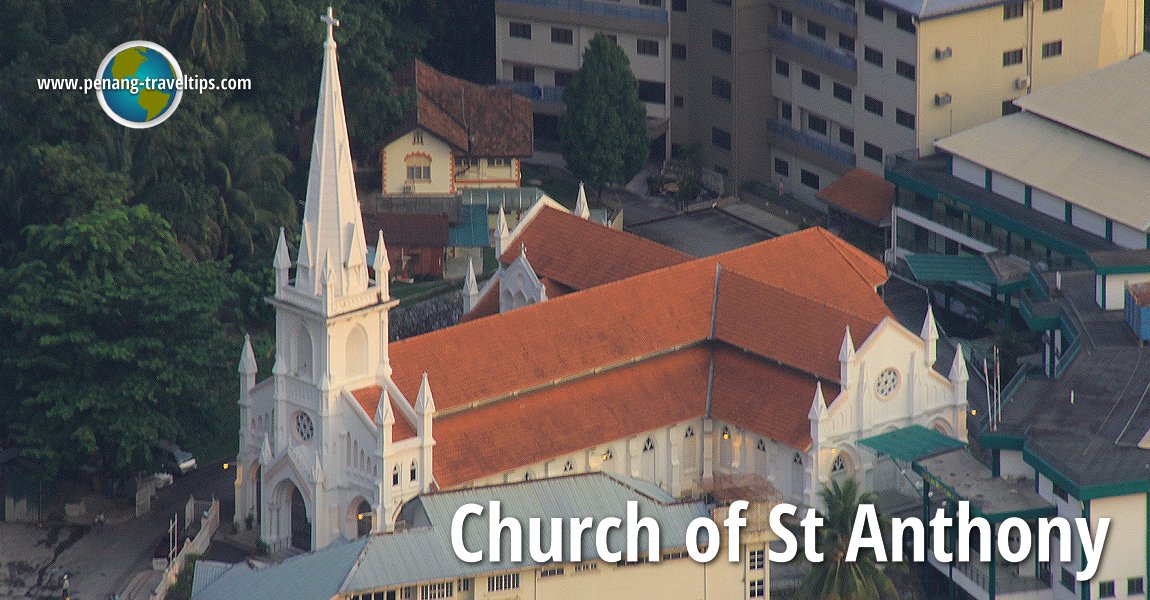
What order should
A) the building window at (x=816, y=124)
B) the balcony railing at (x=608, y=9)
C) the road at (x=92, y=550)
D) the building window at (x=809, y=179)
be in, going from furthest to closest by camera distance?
the balcony railing at (x=608, y=9)
the building window at (x=809, y=179)
the building window at (x=816, y=124)
the road at (x=92, y=550)

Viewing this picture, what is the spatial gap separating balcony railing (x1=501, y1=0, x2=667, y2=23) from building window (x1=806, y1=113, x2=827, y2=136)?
9935 mm

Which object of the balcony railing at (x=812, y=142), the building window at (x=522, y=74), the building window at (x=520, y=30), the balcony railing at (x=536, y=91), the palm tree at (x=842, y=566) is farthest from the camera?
the building window at (x=522, y=74)

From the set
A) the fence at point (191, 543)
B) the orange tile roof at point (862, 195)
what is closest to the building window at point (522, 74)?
the orange tile roof at point (862, 195)

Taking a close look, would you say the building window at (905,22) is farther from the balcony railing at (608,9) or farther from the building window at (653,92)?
the building window at (653,92)

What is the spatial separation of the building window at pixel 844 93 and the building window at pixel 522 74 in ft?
63.6

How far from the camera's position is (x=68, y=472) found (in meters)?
153

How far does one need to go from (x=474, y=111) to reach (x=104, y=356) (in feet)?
127

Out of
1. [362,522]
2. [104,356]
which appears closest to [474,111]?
[104,356]

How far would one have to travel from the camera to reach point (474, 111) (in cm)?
18212

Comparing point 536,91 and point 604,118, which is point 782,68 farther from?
point 536,91

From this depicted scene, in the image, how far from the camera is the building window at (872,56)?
17538 centimetres

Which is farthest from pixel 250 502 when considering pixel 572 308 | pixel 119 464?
pixel 572 308

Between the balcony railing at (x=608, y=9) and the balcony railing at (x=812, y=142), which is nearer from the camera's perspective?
the balcony railing at (x=812, y=142)

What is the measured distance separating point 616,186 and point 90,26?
3242cm
